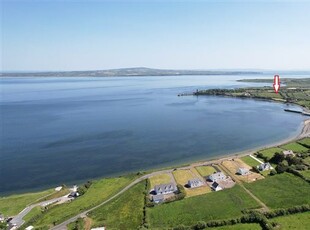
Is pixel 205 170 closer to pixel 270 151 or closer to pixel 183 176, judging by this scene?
pixel 183 176

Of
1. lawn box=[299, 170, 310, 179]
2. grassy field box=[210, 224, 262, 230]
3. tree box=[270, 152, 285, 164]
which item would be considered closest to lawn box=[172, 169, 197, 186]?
grassy field box=[210, 224, 262, 230]

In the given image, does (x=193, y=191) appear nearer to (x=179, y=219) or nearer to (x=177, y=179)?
(x=177, y=179)

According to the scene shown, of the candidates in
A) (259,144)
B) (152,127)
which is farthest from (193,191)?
(152,127)

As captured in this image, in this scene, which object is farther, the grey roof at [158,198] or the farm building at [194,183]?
the farm building at [194,183]

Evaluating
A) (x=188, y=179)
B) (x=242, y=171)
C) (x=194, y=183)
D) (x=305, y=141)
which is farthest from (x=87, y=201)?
Answer: (x=305, y=141)

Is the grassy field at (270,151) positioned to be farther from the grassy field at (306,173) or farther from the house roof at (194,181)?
the house roof at (194,181)

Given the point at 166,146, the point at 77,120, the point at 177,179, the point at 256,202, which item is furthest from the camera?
the point at 77,120

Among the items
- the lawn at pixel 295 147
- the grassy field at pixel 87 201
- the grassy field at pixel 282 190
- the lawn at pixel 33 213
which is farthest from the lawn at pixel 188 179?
the lawn at pixel 295 147
